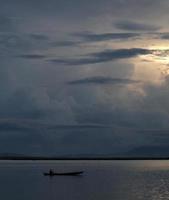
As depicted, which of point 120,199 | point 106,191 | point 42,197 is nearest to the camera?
point 120,199

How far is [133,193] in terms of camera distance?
100 m

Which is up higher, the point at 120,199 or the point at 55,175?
the point at 55,175

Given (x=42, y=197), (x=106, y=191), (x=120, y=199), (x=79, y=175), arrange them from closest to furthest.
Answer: (x=120, y=199) → (x=42, y=197) → (x=106, y=191) → (x=79, y=175)

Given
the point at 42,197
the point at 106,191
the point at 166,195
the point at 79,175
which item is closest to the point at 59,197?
the point at 42,197

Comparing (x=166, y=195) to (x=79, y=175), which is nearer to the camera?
(x=166, y=195)

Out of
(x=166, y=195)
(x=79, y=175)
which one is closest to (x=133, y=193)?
(x=166, y=195)

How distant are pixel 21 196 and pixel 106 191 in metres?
19.0

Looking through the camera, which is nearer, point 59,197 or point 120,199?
point 120,199

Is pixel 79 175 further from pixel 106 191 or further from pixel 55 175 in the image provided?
pixel 106 191

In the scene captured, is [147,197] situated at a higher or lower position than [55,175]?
lower

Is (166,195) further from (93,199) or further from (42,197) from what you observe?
(42,197)

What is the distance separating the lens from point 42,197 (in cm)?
9431

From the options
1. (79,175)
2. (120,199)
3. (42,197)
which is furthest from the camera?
(79,175)

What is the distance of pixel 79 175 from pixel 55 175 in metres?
8.78
